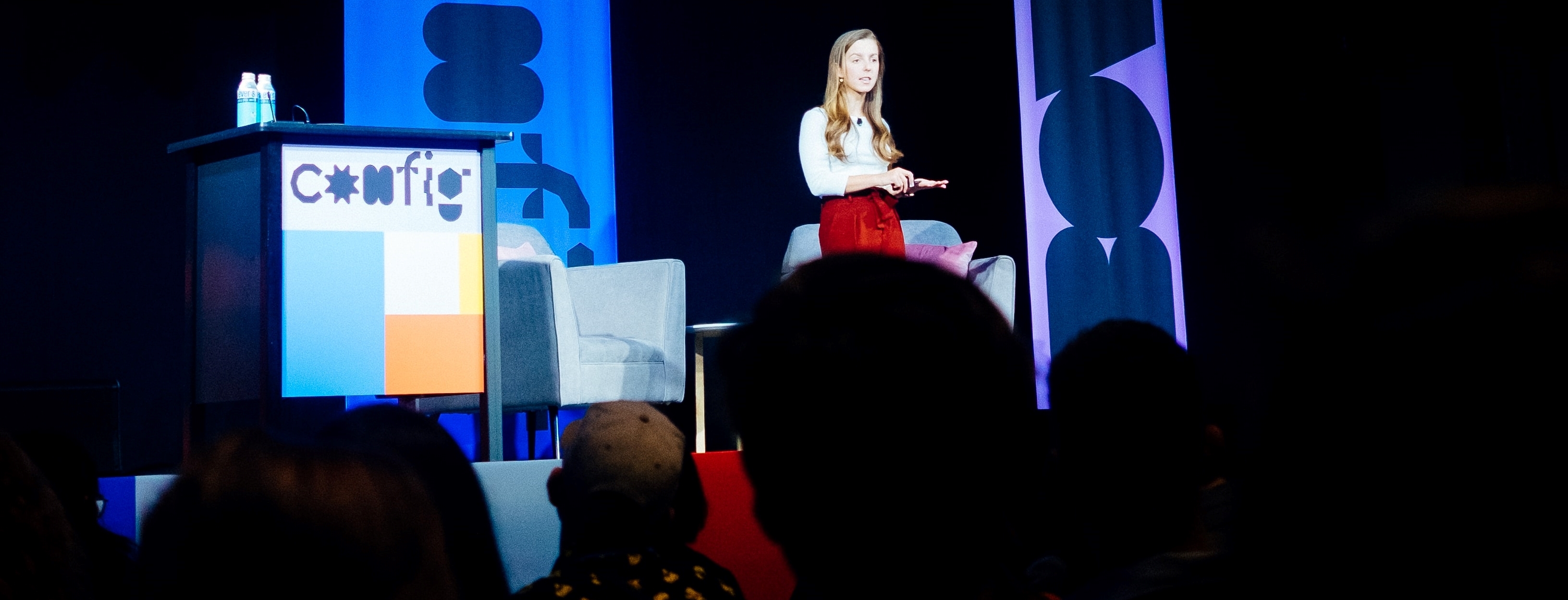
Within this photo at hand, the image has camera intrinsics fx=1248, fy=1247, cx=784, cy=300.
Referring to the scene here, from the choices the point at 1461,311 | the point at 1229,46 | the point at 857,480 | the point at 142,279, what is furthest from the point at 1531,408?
the point at 142,279

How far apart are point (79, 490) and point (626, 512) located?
0.91 meters

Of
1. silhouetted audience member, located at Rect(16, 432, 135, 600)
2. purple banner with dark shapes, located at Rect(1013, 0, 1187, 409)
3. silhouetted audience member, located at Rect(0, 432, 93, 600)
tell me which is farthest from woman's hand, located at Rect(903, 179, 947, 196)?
silhouetted audience member, located at Rect(0, 432, 93, 600)

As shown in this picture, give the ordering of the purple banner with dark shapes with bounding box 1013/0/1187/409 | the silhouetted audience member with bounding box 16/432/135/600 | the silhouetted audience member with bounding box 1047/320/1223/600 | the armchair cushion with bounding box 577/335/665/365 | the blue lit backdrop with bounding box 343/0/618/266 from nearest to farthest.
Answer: the silhouetted audience member with bounding box 1047/320/1223/600 < the silhouetted audience member with bounding box 16/432/135/600 < the armchair cushion with bounding box 577/335/665/365 < the purple banner with dark shapes with bounding box 1013/0/1187/409 < the blue lit backdrop with bounding box 343/0/618/266

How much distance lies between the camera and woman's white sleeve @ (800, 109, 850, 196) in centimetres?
382

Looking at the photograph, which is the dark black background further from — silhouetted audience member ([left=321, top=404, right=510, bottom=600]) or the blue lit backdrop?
silhouetted audience member ([left=321, top=404, right=510, bottom=600])

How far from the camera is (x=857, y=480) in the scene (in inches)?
26.8

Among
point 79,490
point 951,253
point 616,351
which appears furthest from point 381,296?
point 951,253

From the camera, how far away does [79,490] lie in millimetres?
1819

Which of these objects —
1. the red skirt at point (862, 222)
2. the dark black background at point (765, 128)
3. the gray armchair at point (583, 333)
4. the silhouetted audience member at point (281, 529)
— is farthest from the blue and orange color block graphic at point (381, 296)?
the silhouetted audience member at point (281, 529)

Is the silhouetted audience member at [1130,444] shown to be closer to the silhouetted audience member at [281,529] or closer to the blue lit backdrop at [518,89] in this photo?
the silhouetted audience member at [281,529]

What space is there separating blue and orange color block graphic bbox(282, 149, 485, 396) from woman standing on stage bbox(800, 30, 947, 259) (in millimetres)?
1241

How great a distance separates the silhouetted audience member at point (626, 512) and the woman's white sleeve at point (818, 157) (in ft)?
7.55

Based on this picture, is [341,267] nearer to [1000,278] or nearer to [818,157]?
[818,157]

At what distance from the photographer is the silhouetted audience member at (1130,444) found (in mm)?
1192
